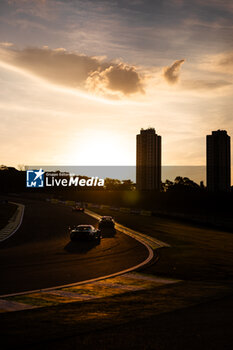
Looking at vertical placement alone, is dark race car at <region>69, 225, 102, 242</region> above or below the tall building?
below

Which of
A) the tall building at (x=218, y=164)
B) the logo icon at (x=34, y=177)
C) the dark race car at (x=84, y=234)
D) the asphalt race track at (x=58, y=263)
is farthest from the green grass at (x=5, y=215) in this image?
the tall building at (x=218, y=164)

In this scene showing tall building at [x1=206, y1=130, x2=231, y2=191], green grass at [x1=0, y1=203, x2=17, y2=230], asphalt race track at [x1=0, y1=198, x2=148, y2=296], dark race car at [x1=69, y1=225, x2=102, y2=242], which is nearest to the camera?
asphalt race track at [x1=0, y1=198, x2=148, y2=296]

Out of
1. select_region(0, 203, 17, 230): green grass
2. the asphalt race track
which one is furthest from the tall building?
the asphalt race track

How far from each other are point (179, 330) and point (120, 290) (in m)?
4.19

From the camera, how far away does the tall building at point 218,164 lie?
195975mm

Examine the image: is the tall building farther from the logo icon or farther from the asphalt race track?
the asphalt race track

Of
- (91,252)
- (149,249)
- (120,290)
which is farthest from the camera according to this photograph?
(149,249)

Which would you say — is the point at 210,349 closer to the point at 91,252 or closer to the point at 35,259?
the point at 35,259

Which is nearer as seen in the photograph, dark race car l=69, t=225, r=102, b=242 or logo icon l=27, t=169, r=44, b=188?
dark race car l=69, t=225, r=102, b=242

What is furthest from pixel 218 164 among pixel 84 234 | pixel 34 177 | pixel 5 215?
pixel 84 234

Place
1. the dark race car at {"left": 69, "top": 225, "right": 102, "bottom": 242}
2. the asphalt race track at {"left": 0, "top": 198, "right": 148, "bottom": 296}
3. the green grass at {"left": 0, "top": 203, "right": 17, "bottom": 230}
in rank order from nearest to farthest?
1. the asphalt race track at {"left": 0, "top": 198, "right": 148, "bottom": 296}
2. the dark race car at {"left": 69, "top": 225, "right": 102, "bottom": 242}
3. the green grass at {"left": 0, "top": 203, "right": 17, "bottom": 230}

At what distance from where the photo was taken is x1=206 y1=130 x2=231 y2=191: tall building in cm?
19598

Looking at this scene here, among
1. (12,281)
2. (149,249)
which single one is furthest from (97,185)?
(12,281)

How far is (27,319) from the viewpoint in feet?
24.9
